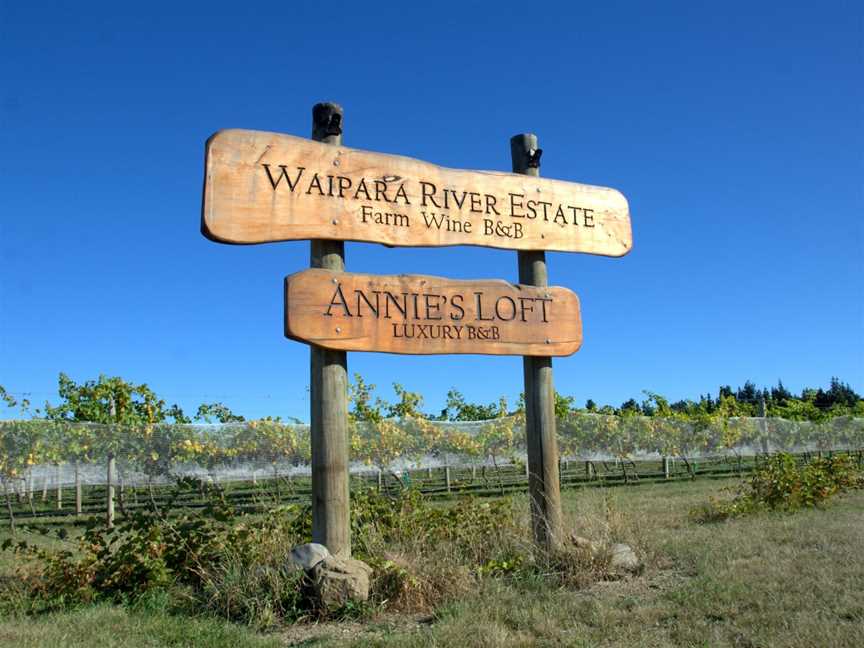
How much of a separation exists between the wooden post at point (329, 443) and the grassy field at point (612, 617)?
2.50ft

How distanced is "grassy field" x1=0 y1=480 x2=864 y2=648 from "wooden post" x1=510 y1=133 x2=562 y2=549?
0.97ft

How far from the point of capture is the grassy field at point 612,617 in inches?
141

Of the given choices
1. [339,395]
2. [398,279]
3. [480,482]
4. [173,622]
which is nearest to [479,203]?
[398,279]

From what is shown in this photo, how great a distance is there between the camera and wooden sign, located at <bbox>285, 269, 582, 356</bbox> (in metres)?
4.91

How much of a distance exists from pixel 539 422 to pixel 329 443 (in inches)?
75.1

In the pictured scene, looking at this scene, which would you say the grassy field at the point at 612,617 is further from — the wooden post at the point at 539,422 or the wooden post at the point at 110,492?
the wooden post at the point at 110,492

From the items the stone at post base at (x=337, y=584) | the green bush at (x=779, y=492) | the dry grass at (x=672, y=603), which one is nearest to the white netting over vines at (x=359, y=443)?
the green bush at (x=779, y=492)

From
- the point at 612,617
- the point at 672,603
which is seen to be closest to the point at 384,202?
the point at 612,617

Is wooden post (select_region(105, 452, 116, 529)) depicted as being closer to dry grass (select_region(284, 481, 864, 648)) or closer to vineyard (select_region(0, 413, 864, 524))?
vineyard (select_region(0, 413, 864, 524))

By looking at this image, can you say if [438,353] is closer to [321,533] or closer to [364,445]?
[321,533]

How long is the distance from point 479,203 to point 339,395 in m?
2.08

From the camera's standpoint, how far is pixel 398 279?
529cm

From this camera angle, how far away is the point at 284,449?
18.3m

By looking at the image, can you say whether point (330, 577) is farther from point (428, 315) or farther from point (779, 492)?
point (779, 492)
